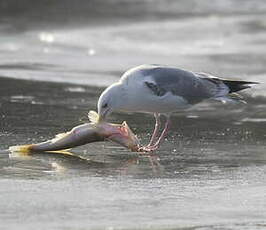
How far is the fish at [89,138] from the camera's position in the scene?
8016 millimetres

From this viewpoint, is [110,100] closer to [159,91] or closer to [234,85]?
[159,91]

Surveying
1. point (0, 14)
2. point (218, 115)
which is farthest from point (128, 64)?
point (0, 14)

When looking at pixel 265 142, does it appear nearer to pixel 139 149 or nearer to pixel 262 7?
pixel 139 149

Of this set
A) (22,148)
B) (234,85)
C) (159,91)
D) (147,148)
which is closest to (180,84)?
(159,91)

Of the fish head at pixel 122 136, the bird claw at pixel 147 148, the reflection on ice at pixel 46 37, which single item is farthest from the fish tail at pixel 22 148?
the reflection on ice at pixel 46 37

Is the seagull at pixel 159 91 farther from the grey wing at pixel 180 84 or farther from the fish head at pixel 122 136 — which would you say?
the fish head at pixel 122 136

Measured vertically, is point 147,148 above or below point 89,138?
below

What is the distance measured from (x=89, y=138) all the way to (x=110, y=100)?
39 cm

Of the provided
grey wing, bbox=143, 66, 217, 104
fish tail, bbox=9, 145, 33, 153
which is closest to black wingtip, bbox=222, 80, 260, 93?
grey wing, bbox=143, 66, 217, 104

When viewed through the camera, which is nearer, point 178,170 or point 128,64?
point 178,170

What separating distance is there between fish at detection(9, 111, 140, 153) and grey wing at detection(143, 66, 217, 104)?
0.50 m

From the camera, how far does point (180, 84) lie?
335 inches

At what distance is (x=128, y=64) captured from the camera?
44.4ft

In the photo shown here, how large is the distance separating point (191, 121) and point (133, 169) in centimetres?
244
